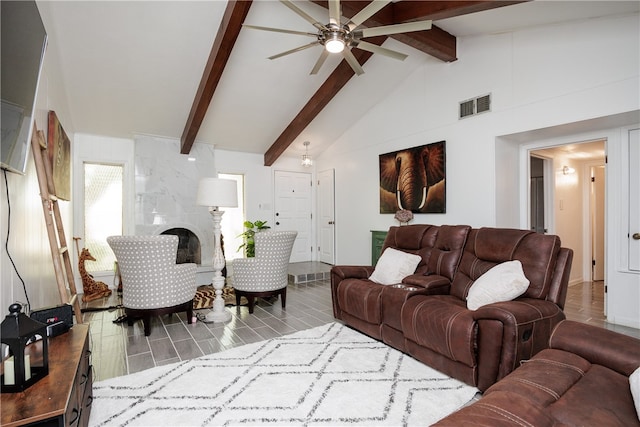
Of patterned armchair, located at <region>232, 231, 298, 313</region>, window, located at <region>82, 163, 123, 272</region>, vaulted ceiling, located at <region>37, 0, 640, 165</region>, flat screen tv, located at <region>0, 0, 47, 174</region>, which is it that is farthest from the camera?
window, located at <region>82, 163, 123, 272</region>

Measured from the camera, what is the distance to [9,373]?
45.8 inches

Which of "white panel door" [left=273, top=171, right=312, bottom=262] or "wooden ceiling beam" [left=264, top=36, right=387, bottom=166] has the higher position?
"wooden ceiling beam" [left=264, top=36, right=387, bottom=166]

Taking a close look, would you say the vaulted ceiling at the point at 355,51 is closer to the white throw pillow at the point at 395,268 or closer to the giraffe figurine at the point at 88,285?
the giraffe figurine at the point at 88,285

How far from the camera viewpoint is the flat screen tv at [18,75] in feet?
4.48

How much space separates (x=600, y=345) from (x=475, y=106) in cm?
334

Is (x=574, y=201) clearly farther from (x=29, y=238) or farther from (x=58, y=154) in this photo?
(x=58, y=154)

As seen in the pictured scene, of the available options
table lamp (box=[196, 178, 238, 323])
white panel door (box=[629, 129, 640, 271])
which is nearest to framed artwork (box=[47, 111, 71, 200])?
table lamp (box=[196, 178, 238, 323])

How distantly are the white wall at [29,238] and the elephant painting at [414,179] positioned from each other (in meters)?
4.39

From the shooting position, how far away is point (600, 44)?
305cm

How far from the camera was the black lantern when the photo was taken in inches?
45.7

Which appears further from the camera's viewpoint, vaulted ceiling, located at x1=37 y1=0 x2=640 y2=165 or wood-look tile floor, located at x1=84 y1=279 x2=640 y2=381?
vaulted ceiling, located at x1=37 y1=0 x2=640 y2=165

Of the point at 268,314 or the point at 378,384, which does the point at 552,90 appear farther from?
the point at 268,314

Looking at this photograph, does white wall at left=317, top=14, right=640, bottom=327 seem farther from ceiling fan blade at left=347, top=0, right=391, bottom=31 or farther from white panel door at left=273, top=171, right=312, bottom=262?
ceiling fan blade at left=347, top=0, right=391, bottom=31

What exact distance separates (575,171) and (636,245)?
2347 mm
